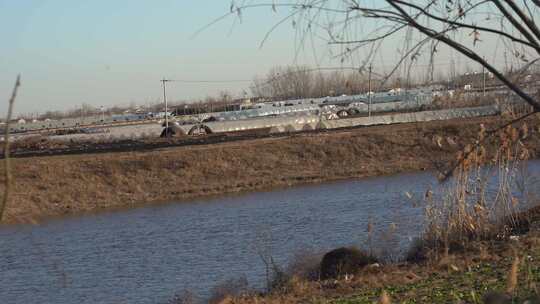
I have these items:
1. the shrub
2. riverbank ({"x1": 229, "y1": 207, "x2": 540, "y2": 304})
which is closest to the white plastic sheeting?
the shrub

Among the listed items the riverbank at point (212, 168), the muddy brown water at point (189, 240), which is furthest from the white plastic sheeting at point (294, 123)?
the muddy brown water at point (189, 240)

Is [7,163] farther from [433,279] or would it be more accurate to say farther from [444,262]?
[444,262]

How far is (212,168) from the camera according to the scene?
135 ft

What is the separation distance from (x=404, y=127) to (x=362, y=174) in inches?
382

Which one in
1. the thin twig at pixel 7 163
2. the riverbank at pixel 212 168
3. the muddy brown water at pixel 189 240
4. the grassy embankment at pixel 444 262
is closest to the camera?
the thin twig at pixel 7 163

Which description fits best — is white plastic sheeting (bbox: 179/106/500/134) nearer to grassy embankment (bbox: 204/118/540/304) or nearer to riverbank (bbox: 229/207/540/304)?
grassy embankment (bbox: 204/118/540/304)

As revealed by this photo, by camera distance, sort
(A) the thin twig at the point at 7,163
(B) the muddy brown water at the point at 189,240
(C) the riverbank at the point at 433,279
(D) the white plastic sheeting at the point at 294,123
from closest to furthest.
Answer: (A) the thin twig at the point at 7,163
(C) the riverbank at the point at 433,279
(B) the muddy brown water at the point at 189,240
(D) the white plastic sheeting at the point at 294,123

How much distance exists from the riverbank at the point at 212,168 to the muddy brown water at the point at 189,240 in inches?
145

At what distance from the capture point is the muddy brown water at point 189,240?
17.5 metres

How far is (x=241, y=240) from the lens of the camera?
21766mm

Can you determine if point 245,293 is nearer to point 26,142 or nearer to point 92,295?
point 92,295

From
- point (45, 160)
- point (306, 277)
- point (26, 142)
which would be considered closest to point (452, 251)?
point (306, 277)

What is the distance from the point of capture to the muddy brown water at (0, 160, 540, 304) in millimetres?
17469

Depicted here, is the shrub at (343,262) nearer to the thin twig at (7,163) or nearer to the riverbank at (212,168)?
the thin twig at (7,163)
